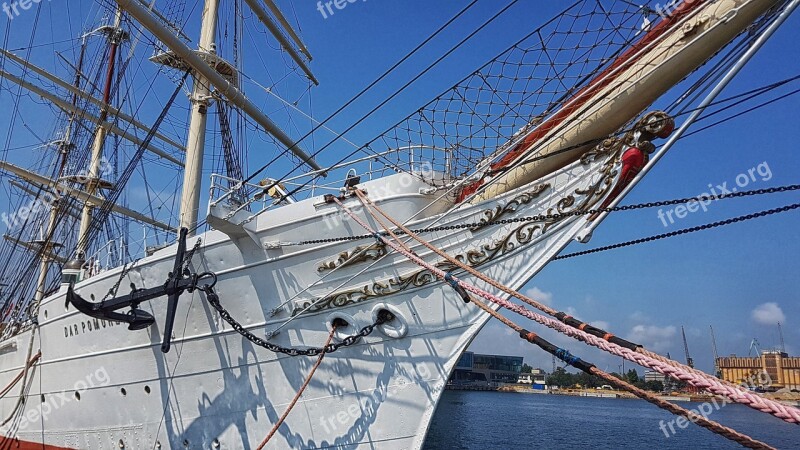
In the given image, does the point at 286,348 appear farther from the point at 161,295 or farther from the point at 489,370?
the point at 489,370

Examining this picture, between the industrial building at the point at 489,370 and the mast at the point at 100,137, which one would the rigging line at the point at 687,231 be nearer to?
the mast at the point at 100,137

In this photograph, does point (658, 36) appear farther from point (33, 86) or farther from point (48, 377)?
point (33, 86)

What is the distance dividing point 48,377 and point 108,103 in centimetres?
1320

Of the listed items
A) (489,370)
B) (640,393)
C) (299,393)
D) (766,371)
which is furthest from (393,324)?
(489,370)

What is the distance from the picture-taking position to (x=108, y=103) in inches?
793

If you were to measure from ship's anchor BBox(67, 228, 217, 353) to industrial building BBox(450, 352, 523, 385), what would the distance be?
79104mm

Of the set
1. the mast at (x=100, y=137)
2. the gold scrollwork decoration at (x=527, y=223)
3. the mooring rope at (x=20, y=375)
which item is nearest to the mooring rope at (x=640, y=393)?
the gold scrollwork decoration at (x=527, y=223)

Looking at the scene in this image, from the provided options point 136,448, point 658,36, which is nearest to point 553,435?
point 136,448

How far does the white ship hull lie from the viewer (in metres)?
5.95

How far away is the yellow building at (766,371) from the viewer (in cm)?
5750

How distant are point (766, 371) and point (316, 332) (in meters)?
68.0

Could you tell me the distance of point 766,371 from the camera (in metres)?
58.5

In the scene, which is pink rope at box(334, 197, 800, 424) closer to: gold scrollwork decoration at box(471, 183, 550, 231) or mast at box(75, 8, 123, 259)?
gold scrollwork decoration at box(471, 183, 550, 231)

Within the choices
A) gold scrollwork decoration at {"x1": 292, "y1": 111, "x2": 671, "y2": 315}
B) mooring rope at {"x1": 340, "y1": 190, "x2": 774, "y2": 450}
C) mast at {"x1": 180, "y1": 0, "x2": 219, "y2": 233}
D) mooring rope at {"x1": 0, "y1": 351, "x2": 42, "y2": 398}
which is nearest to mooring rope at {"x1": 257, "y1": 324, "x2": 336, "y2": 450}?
gold scrollwork decoration at {"x1": 292, "y1": 111, "x2": 671, "y2": 315}
